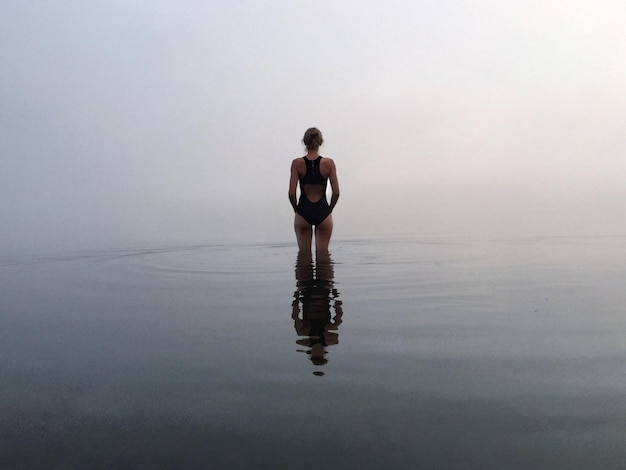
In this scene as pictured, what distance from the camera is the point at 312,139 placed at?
28.4 ft

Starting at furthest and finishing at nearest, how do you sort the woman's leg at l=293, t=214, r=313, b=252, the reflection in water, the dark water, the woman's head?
the woman's leg at l=293, t=214, r=313, b=252 < the woman's head < the reflection in water < the dark water

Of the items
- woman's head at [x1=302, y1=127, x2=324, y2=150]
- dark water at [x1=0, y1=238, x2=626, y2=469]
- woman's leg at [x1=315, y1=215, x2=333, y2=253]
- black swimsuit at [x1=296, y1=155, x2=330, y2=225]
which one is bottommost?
dark water at [x1=0, y1=238, x2=626, y2=469]

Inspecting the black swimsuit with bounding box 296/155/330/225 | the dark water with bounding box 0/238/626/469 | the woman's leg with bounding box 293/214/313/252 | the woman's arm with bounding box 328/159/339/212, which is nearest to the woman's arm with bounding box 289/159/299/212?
the black swimsuit with bounding box 296/155/330/225

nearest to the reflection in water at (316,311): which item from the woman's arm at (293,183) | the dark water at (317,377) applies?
the dark water at (317,377)

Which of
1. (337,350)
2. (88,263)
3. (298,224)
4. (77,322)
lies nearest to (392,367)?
(337,350)

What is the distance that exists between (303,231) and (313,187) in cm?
89

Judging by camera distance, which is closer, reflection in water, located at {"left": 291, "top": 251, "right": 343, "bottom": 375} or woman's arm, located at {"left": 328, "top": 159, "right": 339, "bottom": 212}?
reflection in water, located at {"left": 291, "top": 251, "right": 343, "bottom": 375}

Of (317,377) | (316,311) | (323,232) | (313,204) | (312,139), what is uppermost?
(312,139)

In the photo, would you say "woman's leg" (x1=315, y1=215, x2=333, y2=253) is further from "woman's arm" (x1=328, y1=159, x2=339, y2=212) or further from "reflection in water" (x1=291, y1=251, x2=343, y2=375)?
"reflection in water" (x1=291, y1=251, x2=343, y2=375)

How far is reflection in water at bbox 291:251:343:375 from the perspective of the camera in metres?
3.71

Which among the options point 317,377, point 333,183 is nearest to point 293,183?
point 333,183

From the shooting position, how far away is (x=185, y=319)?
480 centimetres

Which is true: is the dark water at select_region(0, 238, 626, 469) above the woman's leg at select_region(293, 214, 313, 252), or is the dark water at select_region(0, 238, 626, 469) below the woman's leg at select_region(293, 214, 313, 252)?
below

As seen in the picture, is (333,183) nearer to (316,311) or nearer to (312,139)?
(312,139)
